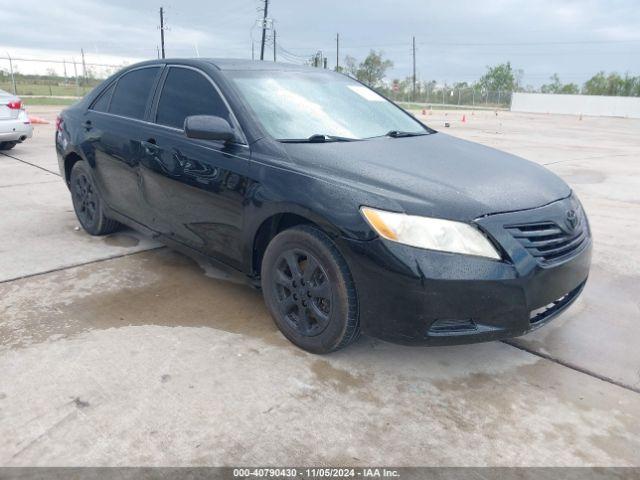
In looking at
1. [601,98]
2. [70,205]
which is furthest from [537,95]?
[70,205]

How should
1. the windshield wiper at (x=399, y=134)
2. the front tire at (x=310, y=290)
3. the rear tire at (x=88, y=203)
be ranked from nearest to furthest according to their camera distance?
the front tire at (x=310, y=290), the windshield wiper at (x=399, y=134), the rear tire at (x=88, y=203)

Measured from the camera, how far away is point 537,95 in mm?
55688

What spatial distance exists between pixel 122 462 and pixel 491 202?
197 cm

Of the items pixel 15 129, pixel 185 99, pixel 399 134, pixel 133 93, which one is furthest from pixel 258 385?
pixel 15 129

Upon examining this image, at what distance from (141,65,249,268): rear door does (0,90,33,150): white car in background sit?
21.7 feet

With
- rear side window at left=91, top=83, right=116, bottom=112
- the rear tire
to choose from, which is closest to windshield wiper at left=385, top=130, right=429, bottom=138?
rear side window at left=91, top=83, right=116, bottom=112

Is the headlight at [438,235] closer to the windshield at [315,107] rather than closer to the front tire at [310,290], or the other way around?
the front tire at [310,290]

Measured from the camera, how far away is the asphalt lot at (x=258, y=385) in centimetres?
223

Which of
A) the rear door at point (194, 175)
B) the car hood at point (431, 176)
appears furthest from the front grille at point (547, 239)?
the rear door at point (194, 175)

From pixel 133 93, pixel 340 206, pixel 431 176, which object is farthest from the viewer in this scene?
pixel 133 93

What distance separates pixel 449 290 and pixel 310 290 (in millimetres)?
748

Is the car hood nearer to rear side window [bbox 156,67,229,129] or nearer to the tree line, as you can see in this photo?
rear side window [bbox 156,67,229,129]

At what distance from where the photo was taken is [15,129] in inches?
360

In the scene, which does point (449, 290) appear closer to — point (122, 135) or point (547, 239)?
point (547, 239)
